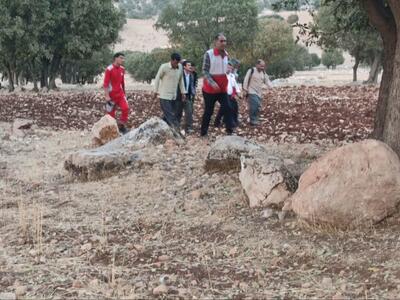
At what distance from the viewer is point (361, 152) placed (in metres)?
5.96

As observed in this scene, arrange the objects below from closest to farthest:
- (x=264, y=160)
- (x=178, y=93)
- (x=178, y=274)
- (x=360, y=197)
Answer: (x=178, y=274) < (x=360, y=197) < (x=264, y=160) < (x=178, y=93)

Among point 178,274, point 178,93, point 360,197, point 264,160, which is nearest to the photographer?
point 178,274

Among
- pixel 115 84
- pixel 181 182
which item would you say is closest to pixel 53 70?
pixel 115 84

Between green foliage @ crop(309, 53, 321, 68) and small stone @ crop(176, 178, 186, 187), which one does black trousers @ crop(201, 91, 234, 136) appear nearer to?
small stone @ crop(176, 178, 186, 187)

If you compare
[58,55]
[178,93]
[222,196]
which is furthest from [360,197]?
[58,55]

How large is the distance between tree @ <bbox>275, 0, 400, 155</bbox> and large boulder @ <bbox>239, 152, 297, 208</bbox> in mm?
1167

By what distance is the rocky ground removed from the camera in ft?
15.6

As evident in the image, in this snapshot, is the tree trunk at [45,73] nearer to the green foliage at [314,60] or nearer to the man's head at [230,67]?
the man's head at [230,67]

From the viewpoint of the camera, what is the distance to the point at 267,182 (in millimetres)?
6727

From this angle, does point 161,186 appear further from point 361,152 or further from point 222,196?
point 361,152

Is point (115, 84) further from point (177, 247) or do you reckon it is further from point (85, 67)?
point (85, 67)

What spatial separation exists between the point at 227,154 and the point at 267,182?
1.56 m

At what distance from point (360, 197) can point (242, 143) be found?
2.78 m

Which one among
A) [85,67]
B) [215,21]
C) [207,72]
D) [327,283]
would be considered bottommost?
[327,283]
